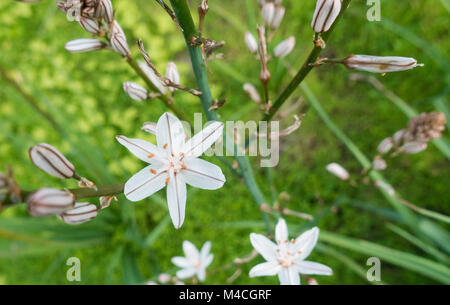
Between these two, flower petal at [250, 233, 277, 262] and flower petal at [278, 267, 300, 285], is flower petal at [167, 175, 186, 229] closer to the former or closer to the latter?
flower petal at [250, 233, 277, 262]

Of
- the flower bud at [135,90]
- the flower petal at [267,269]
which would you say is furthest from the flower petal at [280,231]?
the flower bud at [135,90]

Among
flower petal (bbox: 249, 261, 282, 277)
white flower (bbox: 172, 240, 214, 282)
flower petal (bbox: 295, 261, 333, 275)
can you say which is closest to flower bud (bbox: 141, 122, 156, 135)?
flower petal (bbox: 249, 261, 282, 277)

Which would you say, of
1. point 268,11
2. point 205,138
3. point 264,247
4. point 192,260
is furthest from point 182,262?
point 268,11

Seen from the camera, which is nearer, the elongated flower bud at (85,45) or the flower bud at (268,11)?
the elongated flower bud at (85,45)

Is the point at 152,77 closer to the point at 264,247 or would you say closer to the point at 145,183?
the point at 145,183

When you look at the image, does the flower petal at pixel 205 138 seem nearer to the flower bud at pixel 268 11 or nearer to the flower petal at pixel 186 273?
the flower bud at pixel 268 11

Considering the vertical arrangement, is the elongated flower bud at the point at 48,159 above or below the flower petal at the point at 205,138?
below
